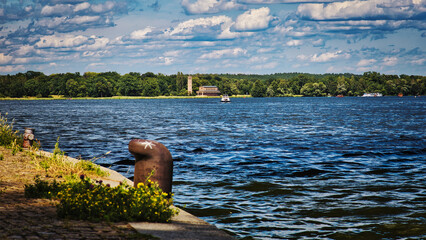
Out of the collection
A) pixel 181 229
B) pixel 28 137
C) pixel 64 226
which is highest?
pixel 28 137

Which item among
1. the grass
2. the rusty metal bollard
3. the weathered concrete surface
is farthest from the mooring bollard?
the rusty metal bollard

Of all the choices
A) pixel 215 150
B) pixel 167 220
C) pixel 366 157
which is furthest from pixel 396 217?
A: pixel 215 150

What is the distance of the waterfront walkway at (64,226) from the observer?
309 inches

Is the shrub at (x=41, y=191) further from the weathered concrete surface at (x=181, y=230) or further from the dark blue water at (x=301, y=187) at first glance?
the dark blue water at (x=301, y=187)

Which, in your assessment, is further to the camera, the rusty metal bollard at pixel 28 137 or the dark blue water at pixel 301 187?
the rusty metal bollard at pixel 28 137

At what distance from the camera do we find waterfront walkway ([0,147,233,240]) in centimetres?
784

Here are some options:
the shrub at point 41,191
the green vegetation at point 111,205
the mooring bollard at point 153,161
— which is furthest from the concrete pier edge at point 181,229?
the shrub at point 41,191

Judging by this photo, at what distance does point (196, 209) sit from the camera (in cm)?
1380

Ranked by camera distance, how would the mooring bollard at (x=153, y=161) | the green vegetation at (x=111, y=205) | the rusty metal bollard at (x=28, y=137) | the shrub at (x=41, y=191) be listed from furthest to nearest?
1. the rusty metal bollard at (x=28, y=137)
2. the mooring bollard at (x=153, y=161)
3. the shrub at (x=41, y=191)
4. the green vegetation at (x=111, y=205)

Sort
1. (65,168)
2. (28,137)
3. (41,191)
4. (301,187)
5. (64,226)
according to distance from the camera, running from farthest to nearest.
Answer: (28,137) → (301,187) → (65,168) → (41,191) → (64,226)

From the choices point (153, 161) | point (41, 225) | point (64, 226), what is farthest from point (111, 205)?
point (153, 161)

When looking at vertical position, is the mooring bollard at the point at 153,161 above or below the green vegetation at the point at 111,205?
above

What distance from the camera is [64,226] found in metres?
8.31

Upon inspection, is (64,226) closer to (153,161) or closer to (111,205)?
(111,205)
